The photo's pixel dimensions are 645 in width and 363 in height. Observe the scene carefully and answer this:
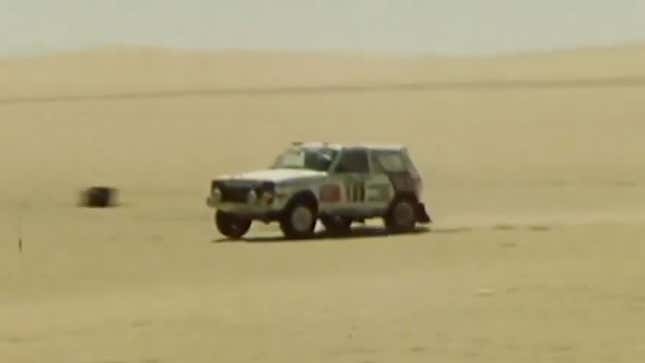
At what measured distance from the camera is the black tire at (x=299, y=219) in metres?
23.5

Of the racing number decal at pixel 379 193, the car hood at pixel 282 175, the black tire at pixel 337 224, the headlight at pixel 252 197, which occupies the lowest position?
the black tire at pixel 337 224

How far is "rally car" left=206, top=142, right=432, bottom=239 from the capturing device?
77.2 feet

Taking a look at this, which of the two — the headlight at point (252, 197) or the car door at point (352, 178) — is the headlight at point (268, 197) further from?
the car door at point (352, 178)

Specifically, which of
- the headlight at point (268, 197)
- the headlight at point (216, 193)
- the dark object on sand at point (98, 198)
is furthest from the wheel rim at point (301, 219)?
the dark object on sand at point (98, 198)

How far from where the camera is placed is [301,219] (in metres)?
23.6

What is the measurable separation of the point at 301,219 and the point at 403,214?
2.46 meters

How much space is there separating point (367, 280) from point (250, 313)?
300 centimetres

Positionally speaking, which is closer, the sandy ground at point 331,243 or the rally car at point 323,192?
the sandy ground at point 331,243

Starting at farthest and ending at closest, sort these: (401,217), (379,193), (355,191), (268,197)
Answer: (401,217) < (379,193) < (355,191) < (268,197)

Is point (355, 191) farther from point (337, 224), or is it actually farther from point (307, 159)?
point (307, 159)

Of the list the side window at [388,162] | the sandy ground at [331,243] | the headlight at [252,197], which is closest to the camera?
the sandy ground at [331,243]

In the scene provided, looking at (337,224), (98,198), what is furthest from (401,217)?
(98,198)

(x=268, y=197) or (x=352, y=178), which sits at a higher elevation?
(x=352, y=178)

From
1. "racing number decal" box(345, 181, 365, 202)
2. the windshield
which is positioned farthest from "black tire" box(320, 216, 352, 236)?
the windshield
